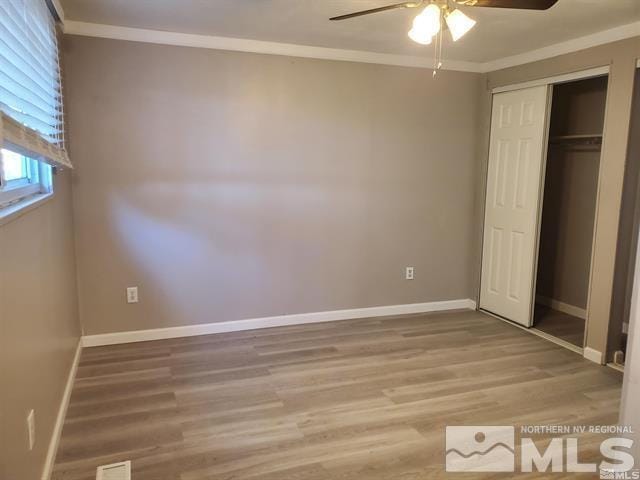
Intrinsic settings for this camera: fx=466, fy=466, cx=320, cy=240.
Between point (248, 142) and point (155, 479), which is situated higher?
point (248, 142)

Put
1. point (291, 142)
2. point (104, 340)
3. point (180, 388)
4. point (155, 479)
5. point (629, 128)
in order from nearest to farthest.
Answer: point (155, 479) < point (180, 388) < point (629, 128) < point (104, 340) < point (291, 142)

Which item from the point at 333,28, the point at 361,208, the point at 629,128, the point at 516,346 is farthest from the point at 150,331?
the point at 629,128

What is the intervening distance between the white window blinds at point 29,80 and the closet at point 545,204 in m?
3.39

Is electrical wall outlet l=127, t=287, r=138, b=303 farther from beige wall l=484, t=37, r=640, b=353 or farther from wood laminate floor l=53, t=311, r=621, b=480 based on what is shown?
beige wall l=484, t=37, r=640, b=353

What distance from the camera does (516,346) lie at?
3.61m

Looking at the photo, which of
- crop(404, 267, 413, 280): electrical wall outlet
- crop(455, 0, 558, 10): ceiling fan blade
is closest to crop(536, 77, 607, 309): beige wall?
crop(404, 267, 413, 280): electrical wall outlet

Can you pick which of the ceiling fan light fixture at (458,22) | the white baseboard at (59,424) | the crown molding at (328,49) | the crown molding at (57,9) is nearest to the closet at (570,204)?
the crown molding at (328,49)

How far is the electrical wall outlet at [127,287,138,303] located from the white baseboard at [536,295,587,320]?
3.87 m

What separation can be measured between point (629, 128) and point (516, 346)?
1.73m

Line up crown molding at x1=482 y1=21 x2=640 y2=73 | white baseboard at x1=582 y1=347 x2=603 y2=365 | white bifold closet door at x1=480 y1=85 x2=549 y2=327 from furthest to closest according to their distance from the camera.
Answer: white bifold closet door at x1=480 y1=85 x2=549 y2=327
white baseboard at x1=582 y1=347 x2=603 y2=365
crown molding at x1=482 y1=21 x2=640 y2=73

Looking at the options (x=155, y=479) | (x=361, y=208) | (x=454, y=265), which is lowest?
(x=155, y=479)

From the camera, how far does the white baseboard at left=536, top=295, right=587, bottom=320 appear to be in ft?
14.2

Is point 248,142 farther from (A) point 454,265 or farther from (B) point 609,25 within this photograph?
(B) point 609,25

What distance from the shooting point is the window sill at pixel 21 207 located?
60.7 inches
